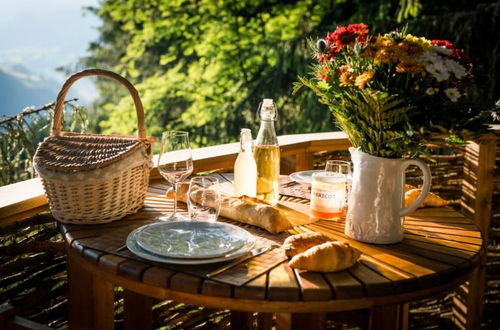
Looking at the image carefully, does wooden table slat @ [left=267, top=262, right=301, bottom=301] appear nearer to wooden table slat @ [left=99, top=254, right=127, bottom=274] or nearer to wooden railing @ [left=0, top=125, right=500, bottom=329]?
wooden table slat @ [left=99, top=254, right=127, bottom=274]

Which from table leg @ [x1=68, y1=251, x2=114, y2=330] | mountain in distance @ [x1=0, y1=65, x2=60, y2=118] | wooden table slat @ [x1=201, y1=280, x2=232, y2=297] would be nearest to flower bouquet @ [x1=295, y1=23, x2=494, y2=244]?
wooden table slat @ [x1=201, y1=280, x2=232, y2=297]

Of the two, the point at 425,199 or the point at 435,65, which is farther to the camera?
the point at 425,199

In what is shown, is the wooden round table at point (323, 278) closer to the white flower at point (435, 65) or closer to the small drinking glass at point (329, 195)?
the small drinking glass at point (329, 195)

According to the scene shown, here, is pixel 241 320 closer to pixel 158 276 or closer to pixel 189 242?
pixel 189 242

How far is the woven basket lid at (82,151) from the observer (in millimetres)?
1309

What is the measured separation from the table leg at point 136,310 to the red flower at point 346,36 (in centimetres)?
100

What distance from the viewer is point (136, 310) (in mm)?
1612

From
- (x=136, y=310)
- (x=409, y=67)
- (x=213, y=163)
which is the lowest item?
(x=136, y=310)

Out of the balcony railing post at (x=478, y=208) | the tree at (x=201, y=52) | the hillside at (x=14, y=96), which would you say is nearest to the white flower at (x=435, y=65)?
the balcony railing post at (x=478, y=208)

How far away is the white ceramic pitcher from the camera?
120 centimetres

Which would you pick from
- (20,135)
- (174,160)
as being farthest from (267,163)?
(20,135)

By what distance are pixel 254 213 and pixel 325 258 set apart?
0.36 metres

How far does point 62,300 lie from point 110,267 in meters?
0.94

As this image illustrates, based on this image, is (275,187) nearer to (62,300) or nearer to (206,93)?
Result: (62,300)
